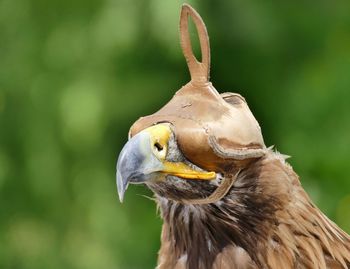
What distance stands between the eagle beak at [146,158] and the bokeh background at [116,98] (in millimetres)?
2506

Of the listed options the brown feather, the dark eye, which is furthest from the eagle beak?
the brown feather

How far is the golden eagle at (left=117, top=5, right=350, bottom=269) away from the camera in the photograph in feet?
5.83

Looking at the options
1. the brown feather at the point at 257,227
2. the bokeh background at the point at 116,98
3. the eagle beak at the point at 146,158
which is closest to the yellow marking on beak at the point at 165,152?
the eagle beak at the point at 146,158

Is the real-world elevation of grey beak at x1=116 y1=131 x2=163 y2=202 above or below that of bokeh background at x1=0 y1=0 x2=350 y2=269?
above

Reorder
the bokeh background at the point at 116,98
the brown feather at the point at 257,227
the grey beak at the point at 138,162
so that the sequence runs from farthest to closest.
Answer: the bokeh background at the point at 116,98
the brown feather at the point at 257,227
the grey beak at the point at 138,162

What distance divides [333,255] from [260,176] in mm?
257

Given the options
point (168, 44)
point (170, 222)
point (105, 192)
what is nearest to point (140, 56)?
point (168, 44)

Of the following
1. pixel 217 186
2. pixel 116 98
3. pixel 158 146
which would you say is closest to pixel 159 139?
pixel 158 146

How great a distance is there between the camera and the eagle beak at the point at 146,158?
175 centimetres

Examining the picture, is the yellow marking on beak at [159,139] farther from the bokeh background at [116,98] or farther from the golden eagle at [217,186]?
the bokeh background at [116,98]

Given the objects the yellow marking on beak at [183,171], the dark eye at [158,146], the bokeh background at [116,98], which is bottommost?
the bokeh background at [116,98]

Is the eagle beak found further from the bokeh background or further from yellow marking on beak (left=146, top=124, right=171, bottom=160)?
the bokeh background

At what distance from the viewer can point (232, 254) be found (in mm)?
1981

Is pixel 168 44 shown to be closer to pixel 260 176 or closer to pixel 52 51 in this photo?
pixel 52 51
